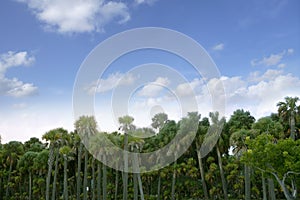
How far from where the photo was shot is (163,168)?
46.9m

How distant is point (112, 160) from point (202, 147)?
10595mm

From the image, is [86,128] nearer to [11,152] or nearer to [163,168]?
[163,168]

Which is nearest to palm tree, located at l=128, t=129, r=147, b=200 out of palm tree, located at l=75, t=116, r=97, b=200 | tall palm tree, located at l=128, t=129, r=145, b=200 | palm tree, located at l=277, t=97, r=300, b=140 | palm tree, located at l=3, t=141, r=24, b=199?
tall palm tree, located at l=128, t=129, r=145, b=200

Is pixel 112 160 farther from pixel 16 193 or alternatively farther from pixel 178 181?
pixel 16 193

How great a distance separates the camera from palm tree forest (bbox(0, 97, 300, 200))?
1467 inches

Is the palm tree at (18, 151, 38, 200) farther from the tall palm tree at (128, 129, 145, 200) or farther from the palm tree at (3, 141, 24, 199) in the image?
the tall palm tree at (128, 129, 145, 200)

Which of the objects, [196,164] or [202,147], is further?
[196,164]

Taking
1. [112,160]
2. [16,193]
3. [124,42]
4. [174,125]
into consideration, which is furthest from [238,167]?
[16,193]

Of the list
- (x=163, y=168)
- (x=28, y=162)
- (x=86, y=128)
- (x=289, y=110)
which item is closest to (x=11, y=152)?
(x=28, y=162)

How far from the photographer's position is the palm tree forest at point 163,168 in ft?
122

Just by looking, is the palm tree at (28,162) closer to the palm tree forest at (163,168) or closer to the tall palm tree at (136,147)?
the palm tree forest at (163,168)

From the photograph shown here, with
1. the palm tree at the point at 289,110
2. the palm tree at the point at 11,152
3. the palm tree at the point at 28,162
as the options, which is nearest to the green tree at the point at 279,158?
the palm tree at the point at 289,110

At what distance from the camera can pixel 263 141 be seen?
23.2 metres

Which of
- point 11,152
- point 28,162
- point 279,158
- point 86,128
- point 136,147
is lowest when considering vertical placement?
point 279,158
